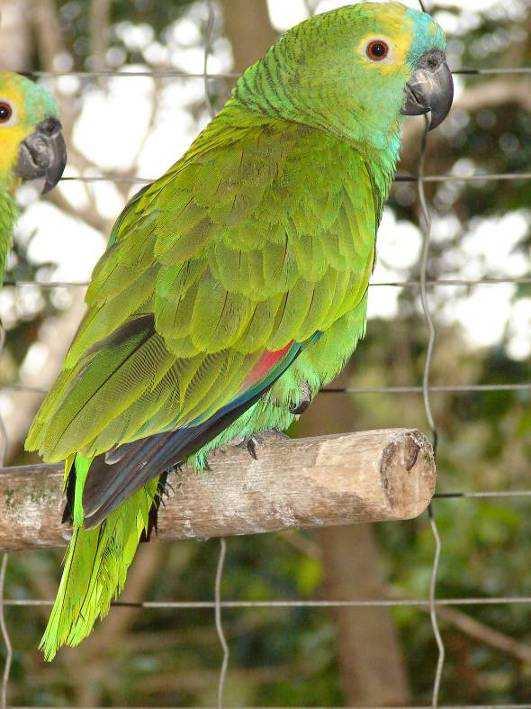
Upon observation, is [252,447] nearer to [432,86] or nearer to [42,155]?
[432,86]

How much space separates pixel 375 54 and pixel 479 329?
1.29 metres

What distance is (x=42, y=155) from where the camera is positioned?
1752 mm

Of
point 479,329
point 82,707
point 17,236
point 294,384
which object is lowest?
point 82,707

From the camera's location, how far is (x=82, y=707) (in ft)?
8.42

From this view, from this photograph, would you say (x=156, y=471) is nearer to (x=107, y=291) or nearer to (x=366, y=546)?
(x=107, y=291)

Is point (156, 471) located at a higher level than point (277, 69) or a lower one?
lower

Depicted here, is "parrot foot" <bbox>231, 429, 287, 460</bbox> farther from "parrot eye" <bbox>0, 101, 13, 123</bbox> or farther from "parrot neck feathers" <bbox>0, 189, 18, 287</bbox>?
"parrot eye" <bbox>0, 101, 13, 123</bbox>

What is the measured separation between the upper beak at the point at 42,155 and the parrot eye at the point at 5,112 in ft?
0.17

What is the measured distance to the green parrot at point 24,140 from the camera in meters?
1.75

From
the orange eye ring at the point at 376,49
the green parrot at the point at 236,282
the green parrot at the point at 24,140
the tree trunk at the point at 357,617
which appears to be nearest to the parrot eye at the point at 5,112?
the green parrot at the point at 24,140

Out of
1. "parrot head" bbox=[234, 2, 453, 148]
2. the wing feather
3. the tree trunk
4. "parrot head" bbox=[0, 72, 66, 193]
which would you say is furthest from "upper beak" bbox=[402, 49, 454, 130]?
the tree trunk

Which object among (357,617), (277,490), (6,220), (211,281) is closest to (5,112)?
(6,220)

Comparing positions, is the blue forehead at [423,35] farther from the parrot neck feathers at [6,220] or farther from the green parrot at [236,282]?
the parrot neck feathers at [6,220]

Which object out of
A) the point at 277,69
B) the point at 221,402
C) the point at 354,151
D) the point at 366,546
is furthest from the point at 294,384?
the point at 366,546
